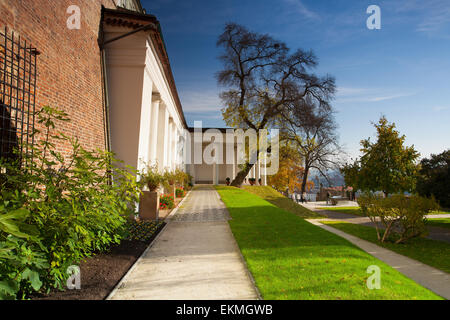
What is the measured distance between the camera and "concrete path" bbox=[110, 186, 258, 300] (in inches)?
144

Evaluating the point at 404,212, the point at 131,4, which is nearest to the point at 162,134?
the point at 131,4

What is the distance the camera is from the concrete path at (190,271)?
12.0ft

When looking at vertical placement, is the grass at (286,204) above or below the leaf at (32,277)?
below

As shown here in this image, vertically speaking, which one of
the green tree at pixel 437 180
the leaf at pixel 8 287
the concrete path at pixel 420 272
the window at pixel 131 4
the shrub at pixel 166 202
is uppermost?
the window at pixel 131 4

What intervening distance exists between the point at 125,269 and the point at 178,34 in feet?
50.4

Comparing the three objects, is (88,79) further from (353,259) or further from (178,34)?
(178,34)

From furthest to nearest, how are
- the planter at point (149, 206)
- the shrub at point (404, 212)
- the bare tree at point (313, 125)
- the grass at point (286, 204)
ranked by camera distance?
the bare tree at point (313, 125) → the grass at point (286, 204) → the planter at point (149, 206) → the shrub at point (404, 212)

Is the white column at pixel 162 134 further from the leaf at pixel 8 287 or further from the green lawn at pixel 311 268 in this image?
the leaf at pixel 8 287

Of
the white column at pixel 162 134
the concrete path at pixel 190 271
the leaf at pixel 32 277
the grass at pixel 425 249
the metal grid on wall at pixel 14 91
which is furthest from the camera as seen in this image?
the white column at pixel 162 134

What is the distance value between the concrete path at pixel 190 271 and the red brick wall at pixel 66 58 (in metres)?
3.62

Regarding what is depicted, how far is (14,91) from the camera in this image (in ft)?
15.9

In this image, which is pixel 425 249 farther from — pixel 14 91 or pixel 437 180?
pixel 14 91

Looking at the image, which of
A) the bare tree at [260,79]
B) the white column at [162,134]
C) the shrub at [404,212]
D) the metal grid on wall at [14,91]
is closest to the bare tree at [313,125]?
the bare tree at [260,79]
